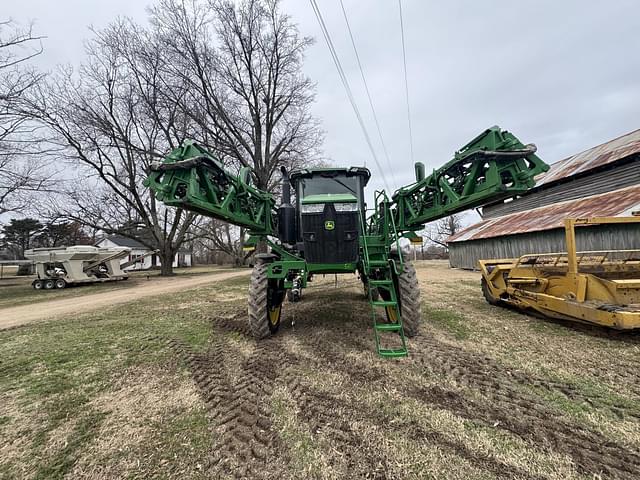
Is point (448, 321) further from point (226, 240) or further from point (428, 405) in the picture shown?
point (226, 240)

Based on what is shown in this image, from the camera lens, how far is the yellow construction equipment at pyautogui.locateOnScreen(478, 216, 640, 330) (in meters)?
3.83

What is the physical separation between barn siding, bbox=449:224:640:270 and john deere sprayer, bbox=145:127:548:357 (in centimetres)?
1078

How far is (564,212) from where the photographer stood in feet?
43.2

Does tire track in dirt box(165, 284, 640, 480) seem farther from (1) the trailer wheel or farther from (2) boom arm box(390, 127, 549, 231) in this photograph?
(2) boom arm box(390, 127, 549, 231)

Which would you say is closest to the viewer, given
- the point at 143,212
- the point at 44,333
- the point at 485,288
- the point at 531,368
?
the point at 531,368

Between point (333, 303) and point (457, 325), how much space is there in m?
2.86

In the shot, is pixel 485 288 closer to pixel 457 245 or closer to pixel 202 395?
pixel 202 395

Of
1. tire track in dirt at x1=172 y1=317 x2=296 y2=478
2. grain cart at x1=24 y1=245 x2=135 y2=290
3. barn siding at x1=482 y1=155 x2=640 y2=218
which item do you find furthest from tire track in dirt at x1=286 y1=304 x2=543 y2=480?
grain cart at x1=24 y1=245 x2=135 y2=290

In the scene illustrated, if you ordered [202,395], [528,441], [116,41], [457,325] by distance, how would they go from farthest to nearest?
[116,41] → [457,325] → [202,395] → [528,441]

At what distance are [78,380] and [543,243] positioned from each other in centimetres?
1658

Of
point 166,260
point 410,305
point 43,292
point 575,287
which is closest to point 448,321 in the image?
point 410,305

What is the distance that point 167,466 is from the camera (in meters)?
1.82

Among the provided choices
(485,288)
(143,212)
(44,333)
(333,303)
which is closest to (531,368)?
(485,288)

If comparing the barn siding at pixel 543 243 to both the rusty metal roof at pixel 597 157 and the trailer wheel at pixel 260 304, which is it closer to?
the rusty metal roof at pixel 597 157
